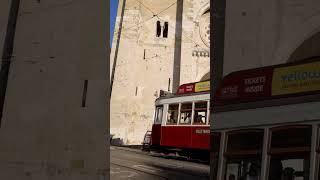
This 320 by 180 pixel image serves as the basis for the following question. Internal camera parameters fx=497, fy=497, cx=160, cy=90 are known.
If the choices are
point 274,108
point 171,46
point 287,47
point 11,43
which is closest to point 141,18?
point 171,46

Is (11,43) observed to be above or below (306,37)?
below

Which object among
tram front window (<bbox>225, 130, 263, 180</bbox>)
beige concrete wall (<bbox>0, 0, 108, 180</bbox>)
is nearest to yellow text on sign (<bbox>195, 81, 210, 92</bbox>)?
beige concrete wall (<bbox>0, 0, 108, 180</bbox>)

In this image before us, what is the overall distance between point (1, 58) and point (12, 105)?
2.36 ft

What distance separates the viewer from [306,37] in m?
9.55

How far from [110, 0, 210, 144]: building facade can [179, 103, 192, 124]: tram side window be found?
15.0 meters

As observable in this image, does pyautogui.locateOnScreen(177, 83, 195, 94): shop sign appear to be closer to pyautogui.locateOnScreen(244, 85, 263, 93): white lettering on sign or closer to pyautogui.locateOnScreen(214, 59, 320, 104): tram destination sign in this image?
pyautogui.locateOnScreen(214, 59, 320, 104): tram destination sign

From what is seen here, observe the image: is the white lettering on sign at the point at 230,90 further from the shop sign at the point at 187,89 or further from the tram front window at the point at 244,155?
the shop sign at the point at 187,89

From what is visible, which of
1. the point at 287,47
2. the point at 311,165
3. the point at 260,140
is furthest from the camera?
the point at 287,47

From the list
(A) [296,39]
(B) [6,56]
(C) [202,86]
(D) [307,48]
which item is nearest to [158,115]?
(C) [202,86]

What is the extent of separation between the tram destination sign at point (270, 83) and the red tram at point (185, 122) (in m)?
7.44

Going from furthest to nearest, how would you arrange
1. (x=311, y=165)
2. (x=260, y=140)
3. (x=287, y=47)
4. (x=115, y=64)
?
(x=115, y=64)
(x=287, y=47)
(x=260, y=140)
(x=311, y=165)

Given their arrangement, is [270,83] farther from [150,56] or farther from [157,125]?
[150,56]

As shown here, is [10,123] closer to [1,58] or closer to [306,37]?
[1,58]

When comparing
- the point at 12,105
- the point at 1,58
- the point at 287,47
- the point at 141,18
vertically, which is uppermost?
the point at 141,18
